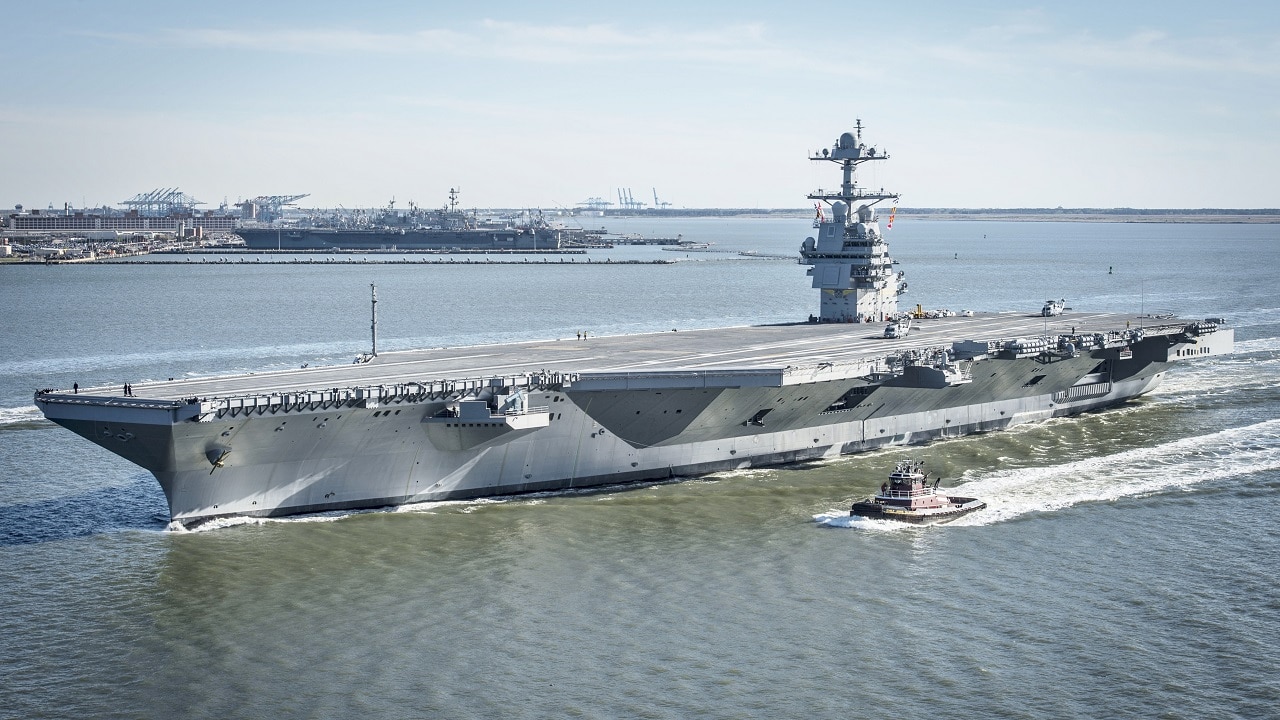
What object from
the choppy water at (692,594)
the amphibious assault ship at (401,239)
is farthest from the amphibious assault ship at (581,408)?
the amphibious assault ship at (401,239)

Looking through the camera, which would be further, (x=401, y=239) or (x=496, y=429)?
(x=401, y=239)

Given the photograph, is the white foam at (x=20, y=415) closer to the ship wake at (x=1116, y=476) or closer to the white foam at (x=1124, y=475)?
the ship wake at (x=1116, y=476)

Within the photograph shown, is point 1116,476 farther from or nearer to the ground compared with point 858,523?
farther from the ground

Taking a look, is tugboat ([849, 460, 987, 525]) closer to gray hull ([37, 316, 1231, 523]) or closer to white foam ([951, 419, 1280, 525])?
white foam ([951, 419, 1280, 525])

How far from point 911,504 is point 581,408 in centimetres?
708

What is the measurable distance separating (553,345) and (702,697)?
63.0 ft

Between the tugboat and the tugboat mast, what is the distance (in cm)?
1638

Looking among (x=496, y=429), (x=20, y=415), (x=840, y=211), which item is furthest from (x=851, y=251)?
(x=20, y=415)

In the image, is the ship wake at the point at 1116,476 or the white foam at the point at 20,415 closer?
the ship wake at the point at 1116,476

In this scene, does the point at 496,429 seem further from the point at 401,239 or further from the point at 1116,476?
the point at 401,239

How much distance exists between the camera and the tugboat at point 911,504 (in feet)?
81.7

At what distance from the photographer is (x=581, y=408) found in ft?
86.2

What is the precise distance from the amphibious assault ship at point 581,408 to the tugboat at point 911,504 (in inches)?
133

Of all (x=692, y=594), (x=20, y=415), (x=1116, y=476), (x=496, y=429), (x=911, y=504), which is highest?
(x=496, y=429)
